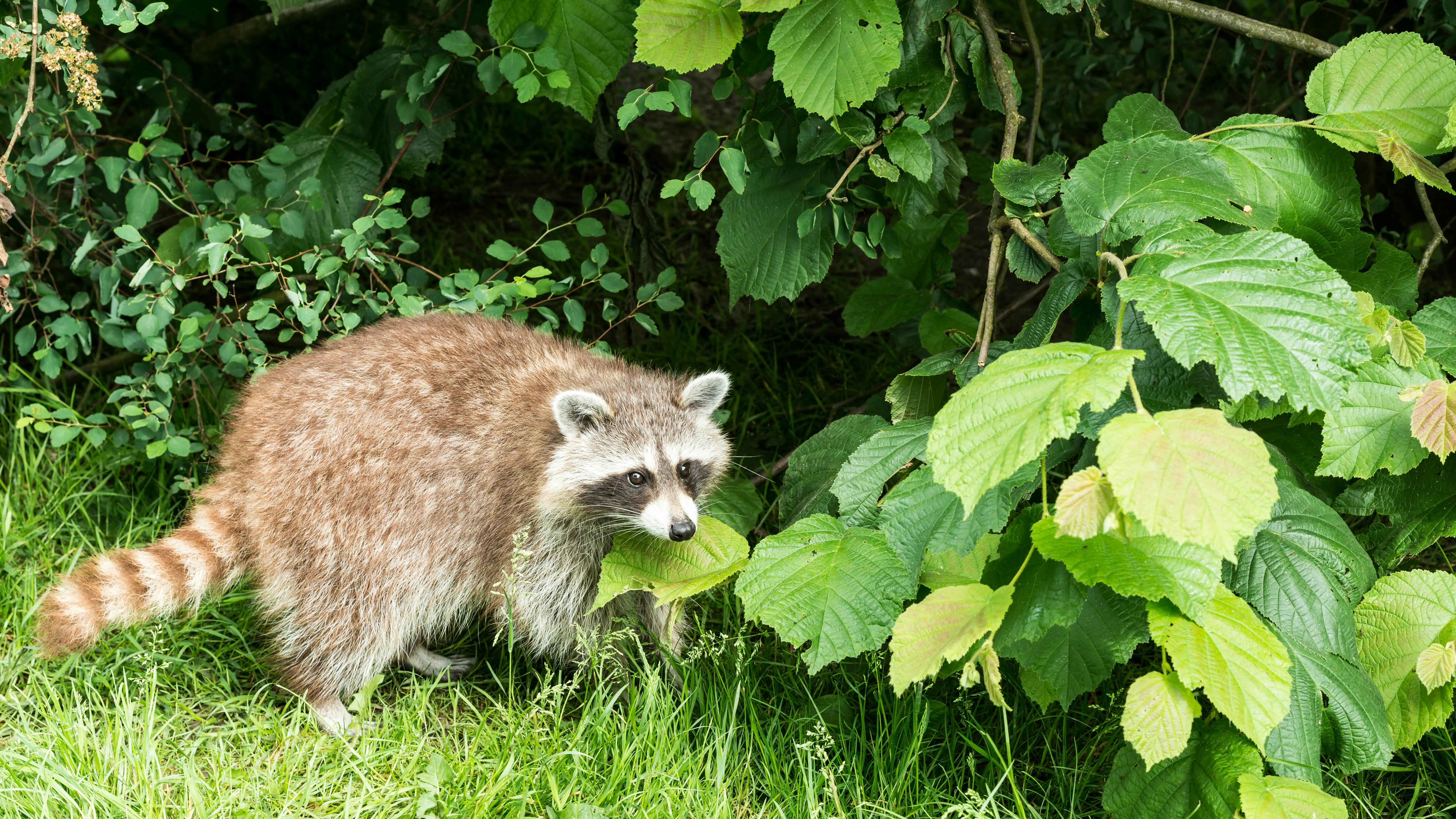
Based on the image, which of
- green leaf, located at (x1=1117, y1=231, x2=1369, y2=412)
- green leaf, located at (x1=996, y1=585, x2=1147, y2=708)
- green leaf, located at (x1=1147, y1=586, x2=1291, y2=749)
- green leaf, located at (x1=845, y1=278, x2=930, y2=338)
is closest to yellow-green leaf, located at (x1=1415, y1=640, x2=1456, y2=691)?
green leaf, located at (x1=1147, y1=586, x2=1291, y2=749)

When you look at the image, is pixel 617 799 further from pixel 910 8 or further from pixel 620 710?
pixel 910 8

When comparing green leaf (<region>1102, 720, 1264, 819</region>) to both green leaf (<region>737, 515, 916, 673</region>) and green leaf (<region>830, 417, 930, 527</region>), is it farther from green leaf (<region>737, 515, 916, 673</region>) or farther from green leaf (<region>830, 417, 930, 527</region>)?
green leaf (<region>830, 417, 930, 527</region>)

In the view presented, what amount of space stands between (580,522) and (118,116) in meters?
3.62

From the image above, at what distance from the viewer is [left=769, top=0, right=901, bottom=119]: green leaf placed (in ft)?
8.68

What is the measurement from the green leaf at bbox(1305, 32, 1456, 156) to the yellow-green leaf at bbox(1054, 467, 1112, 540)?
1169 mm

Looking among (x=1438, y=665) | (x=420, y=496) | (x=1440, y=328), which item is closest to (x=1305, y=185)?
(x=1440, y=328)

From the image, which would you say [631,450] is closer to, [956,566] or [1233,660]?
[956,566]

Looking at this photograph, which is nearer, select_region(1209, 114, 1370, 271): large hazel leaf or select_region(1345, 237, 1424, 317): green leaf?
select_region(1209, 114, 1370, 271): large hazel leaf

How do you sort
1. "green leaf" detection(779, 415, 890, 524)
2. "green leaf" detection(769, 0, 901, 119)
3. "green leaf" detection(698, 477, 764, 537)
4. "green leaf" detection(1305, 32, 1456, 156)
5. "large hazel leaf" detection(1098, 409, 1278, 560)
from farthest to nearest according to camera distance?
"green leaf" detection(698, 477, 764, 537), "green leaf" detection(779, 415, 890, 524), "green leaf" detection(769, 0, 901, 119), "green leaf" detection(1305, 32, 1456, 156), "large hazel leaf" detection(1098, 409, 1278, 560)

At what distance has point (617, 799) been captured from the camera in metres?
2.89

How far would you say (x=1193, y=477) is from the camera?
1.74 metres

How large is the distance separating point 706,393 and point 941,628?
59.2 inches

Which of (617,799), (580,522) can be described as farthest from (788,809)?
(580,522)

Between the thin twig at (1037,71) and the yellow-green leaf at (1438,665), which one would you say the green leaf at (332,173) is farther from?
the yellow-green leaf at (1438,665)
